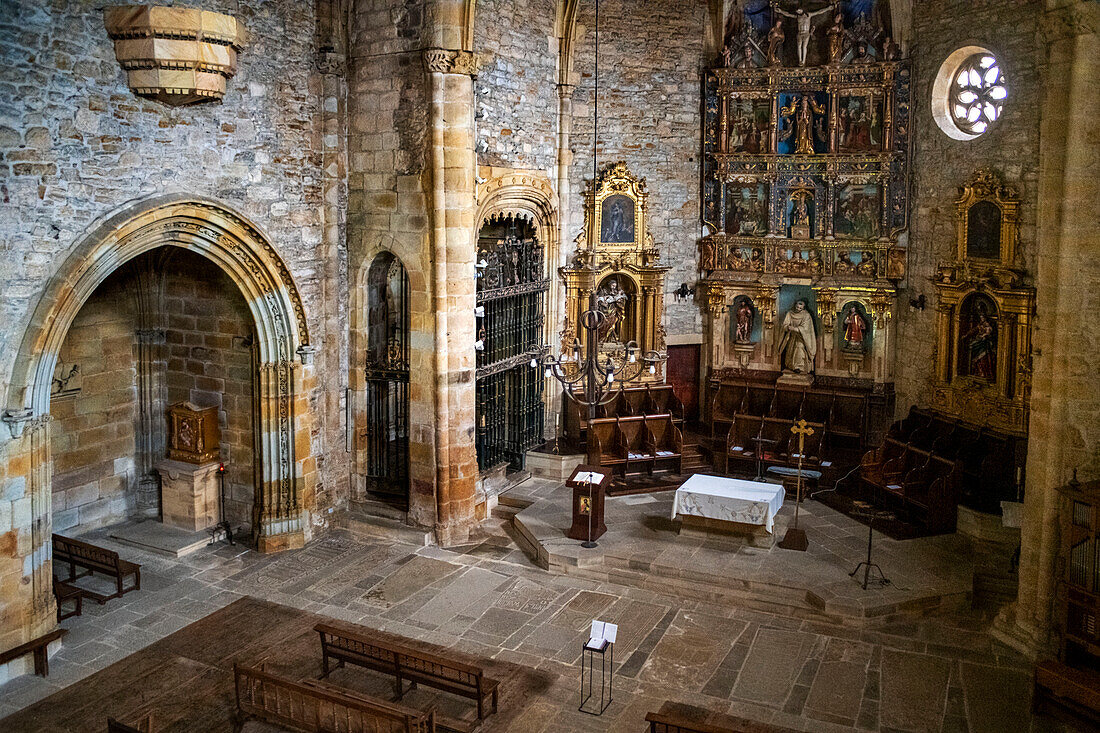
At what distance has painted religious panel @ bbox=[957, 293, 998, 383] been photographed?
14.8 m

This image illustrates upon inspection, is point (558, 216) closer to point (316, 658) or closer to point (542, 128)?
point (542, 128)

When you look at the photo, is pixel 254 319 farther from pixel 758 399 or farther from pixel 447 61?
pixel 758 399

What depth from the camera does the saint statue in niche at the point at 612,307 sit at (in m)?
17.6

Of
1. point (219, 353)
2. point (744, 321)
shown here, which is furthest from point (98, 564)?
point (744, 321)

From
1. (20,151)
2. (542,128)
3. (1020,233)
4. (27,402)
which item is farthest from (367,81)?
(1020,233)

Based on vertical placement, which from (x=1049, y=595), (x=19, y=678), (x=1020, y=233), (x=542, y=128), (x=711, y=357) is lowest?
(x=19, y=678)

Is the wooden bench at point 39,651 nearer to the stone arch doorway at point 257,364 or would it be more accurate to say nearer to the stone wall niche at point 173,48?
the stone arch doorway at point 257,364

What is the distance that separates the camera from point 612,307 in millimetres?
17859

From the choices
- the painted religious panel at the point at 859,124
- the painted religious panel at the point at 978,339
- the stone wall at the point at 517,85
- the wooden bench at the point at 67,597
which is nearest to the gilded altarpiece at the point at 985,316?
the painted religious panel at the point at 978,339

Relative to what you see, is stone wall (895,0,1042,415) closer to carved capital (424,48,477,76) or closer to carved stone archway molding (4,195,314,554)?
carved capital (424,48,477,76)

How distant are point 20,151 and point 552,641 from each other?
7.28 metres

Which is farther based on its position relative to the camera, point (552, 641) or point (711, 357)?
point (711, 357)

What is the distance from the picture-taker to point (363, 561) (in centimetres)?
1327

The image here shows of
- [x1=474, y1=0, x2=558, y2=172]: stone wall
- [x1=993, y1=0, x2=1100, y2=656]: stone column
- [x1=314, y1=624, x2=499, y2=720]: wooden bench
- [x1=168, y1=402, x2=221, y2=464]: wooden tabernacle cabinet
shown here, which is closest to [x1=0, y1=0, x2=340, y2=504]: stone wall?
[x1=168, y1=402, x2=221, y2=464]: wooden tabernacle cabinet
